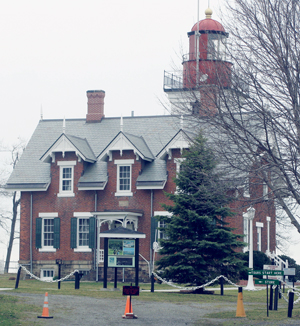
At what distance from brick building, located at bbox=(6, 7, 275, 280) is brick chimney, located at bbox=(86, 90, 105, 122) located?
310cm

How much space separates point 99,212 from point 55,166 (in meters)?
4.18

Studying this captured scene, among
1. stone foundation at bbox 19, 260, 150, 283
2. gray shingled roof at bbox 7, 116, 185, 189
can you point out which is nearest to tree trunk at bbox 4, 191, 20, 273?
gray shingled roof at bbox 7, 116, 185, 189

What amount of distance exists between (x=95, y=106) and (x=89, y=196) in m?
6.92

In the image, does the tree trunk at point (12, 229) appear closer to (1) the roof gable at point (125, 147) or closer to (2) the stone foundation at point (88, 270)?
(2) the stone foundation at point (88, 270)

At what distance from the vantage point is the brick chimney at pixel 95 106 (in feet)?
130

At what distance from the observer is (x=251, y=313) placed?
18250 millimetres

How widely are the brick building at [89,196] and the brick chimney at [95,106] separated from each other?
3.10 m

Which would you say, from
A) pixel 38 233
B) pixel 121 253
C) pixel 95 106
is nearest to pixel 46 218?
pixel 38 233

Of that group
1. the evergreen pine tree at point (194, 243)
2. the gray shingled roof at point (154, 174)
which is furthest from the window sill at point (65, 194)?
the evergreen pine tree at point (194, 243)

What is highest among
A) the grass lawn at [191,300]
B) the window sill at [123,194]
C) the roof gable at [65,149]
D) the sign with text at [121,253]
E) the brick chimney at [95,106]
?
the brick chimney at [95,106]

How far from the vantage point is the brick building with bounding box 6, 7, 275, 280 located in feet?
112

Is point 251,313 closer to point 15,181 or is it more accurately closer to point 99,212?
point 99,212

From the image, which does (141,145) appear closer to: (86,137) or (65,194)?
(86,137)

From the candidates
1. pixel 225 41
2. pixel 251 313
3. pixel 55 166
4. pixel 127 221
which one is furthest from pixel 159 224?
pixel 225 41
